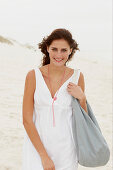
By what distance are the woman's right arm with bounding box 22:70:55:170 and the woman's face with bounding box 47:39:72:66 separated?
0.69 ft

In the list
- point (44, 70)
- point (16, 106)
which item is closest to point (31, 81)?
point (44, 70)

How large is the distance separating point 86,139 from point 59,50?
0.68 m

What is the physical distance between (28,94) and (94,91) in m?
9.21

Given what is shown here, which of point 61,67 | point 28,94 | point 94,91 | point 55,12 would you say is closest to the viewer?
point 28,94

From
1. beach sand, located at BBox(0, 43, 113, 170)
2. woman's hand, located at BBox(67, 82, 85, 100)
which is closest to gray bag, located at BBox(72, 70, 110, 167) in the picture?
woman's hand, located at BBox(67, 82, 85, 100)

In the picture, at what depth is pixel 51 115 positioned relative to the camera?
82.9 inches

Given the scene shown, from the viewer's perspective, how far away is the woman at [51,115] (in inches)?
82.3

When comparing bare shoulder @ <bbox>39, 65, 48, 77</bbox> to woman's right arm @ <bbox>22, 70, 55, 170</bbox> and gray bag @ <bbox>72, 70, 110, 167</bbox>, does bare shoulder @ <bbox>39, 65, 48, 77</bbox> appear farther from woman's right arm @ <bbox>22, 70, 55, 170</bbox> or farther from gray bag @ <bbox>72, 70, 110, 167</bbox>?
gray bag @ <bbox>72, 70, 110, 167</bbox>

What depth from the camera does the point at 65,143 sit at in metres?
2.13

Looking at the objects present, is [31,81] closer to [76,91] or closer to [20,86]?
[76,91]

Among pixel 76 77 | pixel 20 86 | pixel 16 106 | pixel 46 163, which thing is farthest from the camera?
pixel 20 86

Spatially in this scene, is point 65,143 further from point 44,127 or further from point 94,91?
point 94,91

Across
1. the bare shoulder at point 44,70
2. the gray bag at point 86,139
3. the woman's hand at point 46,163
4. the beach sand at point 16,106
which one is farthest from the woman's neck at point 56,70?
the beach sand at point 16,106

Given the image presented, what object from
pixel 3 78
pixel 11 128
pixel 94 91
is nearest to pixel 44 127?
pixel 11 128
